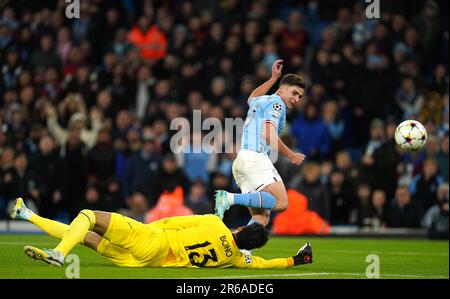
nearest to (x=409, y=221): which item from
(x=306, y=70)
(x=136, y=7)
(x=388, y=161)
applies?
(x=388, y=161)

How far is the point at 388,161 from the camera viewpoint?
1938 cm

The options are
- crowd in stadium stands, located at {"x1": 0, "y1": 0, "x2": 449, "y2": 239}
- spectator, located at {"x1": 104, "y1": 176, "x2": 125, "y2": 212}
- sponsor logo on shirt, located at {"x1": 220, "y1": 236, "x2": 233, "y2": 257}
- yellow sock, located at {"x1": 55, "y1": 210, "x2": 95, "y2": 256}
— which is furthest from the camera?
spectator, located at {"x1": 104, "y1": 176, "x2": 125, "y2": 212}

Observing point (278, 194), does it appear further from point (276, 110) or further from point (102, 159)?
point (102, 159)

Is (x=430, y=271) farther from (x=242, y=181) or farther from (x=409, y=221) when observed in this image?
(x=409, y=221)

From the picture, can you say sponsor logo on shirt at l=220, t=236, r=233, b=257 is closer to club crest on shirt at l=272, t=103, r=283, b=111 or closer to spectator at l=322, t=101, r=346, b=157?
club crest on shirt at l=272, t=103, r=283, b=111

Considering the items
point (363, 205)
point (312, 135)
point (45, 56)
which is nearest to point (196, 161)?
point (312, 135)

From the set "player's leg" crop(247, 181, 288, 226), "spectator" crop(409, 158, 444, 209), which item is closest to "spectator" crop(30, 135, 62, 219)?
"spectator" crop(409, 158, 444, 209)

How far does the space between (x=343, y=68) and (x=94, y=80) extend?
5205mm

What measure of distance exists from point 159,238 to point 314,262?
2657mm

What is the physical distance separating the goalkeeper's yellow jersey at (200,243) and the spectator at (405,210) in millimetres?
7811

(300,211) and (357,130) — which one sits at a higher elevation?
(357,130)

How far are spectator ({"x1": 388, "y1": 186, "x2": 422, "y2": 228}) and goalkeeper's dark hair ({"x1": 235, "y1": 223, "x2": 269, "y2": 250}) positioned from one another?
821 cm

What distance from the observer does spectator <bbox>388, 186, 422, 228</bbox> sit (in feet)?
60.9

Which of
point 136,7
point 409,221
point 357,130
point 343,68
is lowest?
point 409,221
